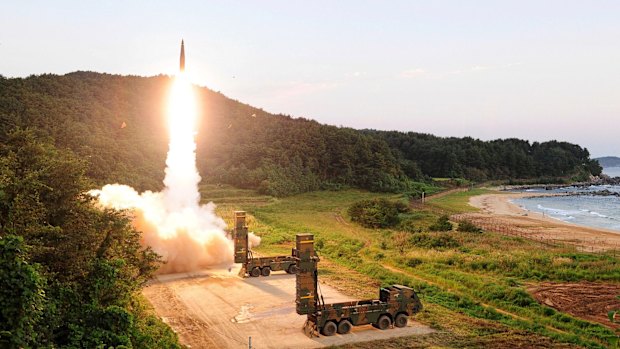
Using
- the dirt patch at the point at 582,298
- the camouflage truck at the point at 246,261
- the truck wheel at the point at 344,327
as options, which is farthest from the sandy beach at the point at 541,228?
the truck wheel at the point at 344,327

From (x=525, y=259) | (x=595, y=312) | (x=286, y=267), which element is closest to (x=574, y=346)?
(x=595, y=312)

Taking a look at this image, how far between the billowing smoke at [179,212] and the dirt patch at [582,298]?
21116 mm

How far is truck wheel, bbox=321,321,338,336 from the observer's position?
71.5 ft

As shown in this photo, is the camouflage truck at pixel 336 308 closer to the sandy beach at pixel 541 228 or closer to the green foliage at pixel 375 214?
the sandy beach at pixel 541 228

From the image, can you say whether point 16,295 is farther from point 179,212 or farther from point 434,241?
point 434,241

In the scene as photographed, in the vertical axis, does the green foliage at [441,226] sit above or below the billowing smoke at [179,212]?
below

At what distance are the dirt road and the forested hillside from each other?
26.2 m

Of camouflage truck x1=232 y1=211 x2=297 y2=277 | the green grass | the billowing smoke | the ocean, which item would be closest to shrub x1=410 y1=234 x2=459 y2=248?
camouflage truck x1=232 y1=211 x2=297 y2=277

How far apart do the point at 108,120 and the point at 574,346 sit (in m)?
97.9

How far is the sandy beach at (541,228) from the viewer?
51.2m


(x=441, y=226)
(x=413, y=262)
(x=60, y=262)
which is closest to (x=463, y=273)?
(x=413, y=262)

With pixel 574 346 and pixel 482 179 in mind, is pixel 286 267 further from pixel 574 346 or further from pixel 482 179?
pixel 482 179

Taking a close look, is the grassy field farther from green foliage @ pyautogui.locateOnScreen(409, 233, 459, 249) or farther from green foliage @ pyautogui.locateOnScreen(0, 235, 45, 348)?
green foliage @ pyautogui.locateOnScreen(0, 235, 45, 348)

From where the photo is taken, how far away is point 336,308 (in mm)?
22234
